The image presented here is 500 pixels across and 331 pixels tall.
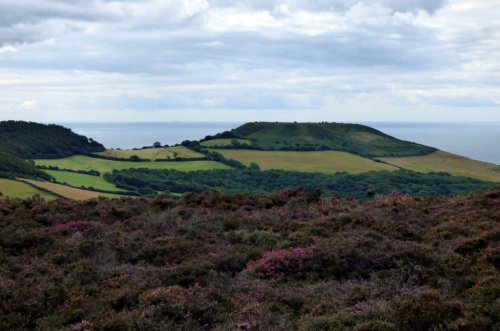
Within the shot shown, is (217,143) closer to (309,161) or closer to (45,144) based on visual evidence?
(309,161)

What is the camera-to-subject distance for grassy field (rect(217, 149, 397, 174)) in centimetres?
14662

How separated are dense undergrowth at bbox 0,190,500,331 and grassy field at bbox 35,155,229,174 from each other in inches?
4322

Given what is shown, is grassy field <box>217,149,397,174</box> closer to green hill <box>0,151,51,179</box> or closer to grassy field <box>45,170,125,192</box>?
grassy field <box>45,170,125,192</box>

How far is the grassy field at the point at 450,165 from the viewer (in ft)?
480

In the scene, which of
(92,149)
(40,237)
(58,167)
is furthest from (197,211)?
(92,149)

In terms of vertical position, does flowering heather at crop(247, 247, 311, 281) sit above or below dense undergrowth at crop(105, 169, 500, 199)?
above

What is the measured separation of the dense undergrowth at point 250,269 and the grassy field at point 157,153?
126m

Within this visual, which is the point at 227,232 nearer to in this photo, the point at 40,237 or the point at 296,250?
the point at 296,250

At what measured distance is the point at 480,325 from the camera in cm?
895

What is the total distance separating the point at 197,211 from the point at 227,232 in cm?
433

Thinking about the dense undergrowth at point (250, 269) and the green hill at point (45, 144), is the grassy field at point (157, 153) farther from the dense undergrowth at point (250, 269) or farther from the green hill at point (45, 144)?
the dense undergrowth at point (250, 269)

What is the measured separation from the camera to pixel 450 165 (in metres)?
165

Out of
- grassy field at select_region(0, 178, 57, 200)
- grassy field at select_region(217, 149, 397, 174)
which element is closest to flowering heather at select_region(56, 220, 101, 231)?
grassy field at select_region(0, 178, 57, 200)

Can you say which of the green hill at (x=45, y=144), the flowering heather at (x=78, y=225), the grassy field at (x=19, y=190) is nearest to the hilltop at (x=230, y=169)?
the green hill at (x=45, y=144)
